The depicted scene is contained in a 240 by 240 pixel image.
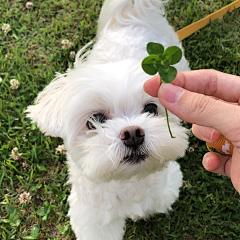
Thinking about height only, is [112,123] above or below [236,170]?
above

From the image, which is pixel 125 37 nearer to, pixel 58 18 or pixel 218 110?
pixel 218 110

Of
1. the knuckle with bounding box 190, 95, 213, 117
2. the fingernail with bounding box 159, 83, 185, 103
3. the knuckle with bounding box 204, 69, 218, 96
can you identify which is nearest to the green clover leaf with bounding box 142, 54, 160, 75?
the fingernail with bounding box 159, 83, 185, 103

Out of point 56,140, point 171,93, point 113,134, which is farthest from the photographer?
point 56,140

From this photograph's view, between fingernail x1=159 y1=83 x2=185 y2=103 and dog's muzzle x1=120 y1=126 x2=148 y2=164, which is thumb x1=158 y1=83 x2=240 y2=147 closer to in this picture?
fingernail x1=159 y1=83 x2=185 y2=103

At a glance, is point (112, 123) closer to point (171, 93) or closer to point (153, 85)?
point (153, 85)

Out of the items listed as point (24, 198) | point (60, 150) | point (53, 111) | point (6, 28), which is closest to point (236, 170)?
point (53, 111)

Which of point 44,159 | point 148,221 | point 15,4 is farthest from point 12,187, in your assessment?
point 15,4
